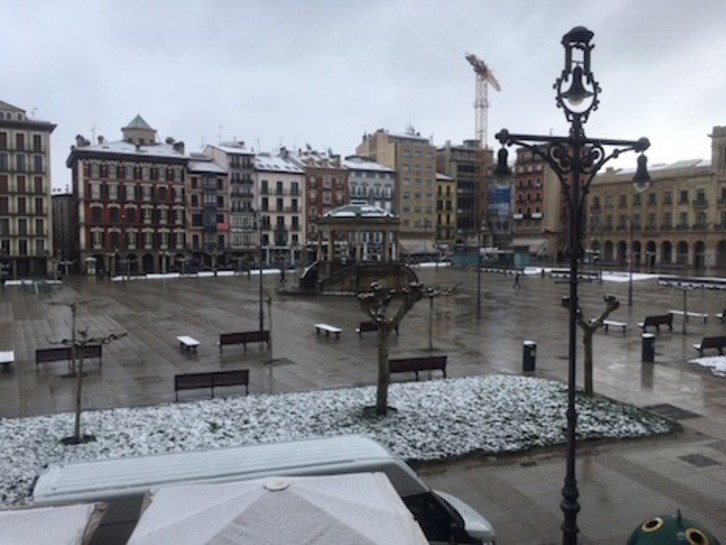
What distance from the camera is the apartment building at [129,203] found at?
8269 centimetres

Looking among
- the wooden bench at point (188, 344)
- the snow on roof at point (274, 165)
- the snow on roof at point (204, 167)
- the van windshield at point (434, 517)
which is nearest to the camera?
the van windshield at point (434, 517)

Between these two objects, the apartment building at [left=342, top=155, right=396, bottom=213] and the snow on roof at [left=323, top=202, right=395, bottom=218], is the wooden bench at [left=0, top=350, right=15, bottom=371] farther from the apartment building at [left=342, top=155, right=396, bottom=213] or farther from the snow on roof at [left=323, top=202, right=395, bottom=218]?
the apartment building at [left=342, top=155, right=396, bottom=213]

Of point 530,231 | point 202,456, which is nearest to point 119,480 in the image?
point 202,456

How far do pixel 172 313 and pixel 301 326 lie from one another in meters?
9.88

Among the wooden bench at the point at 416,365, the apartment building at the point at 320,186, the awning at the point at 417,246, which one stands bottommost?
the wooden bench at the point at 416,365

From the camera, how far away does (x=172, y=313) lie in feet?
125

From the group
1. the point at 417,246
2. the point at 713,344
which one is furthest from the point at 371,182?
the point at 713,344

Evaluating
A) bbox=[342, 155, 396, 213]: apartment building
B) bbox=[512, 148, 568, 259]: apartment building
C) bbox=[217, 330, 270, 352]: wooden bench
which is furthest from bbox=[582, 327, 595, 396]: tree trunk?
bbox=[512, 148, 568, 259]: apartment building

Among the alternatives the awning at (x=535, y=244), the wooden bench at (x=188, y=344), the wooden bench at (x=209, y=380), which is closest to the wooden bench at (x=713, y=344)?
the wooden bench at (x=209, y=380)

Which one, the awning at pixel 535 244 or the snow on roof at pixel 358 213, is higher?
the snow on roof at pixel 358 213

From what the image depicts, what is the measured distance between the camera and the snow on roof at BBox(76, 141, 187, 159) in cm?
8331

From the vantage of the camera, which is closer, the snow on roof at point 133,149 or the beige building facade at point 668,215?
the snow on roof at point 133,149

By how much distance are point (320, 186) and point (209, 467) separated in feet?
312

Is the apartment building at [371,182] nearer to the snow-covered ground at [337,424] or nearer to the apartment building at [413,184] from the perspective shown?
the apartment building at [413,184]
